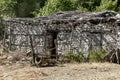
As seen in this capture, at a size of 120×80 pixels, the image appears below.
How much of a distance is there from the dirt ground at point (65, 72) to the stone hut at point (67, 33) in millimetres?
2538

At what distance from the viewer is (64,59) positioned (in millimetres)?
20156

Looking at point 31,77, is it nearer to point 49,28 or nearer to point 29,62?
point 29,62

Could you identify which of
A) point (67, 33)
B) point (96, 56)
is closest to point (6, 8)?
point (67, 33)

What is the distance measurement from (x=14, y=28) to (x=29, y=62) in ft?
19.9

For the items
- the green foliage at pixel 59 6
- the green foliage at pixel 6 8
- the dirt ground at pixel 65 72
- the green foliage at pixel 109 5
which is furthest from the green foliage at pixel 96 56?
the green foliage at pixel 6 8

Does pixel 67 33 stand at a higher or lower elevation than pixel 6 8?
higher

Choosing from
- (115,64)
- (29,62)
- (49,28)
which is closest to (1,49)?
(49,28)

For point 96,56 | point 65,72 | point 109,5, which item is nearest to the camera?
point 65,72

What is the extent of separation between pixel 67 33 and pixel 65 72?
600 cm

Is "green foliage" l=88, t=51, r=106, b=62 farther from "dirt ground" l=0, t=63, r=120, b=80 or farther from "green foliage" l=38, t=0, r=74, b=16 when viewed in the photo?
"green foliage" l=38, t=0, r=74, b=16

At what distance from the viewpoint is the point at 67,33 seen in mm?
22219

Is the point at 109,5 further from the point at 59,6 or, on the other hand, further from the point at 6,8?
the point at 6,8

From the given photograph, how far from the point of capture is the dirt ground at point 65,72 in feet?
49.5

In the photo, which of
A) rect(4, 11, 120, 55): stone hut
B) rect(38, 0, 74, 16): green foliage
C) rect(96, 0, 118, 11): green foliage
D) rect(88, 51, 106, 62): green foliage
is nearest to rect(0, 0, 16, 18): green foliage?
rect(38, 0, 74, 16): green foliage
